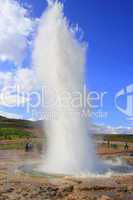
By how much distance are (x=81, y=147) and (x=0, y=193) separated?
32.3 feet

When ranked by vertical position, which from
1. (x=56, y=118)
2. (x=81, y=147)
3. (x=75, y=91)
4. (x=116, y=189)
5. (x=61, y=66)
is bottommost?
(x=116, y=189)

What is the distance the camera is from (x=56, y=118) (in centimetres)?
2362

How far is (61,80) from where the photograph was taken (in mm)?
24250

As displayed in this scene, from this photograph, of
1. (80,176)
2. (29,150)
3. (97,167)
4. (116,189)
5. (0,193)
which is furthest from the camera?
(29,150)

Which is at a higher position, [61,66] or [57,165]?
[61,66]

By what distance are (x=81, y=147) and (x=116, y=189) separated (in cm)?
787

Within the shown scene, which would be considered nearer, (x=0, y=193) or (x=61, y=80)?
(x=0, y=193)

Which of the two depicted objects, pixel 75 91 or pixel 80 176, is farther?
pixel 75 91

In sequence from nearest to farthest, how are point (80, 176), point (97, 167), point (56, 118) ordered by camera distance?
point (80, 176) < point (97, 167) < point (56, 118)

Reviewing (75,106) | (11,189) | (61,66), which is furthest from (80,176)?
(61,66)

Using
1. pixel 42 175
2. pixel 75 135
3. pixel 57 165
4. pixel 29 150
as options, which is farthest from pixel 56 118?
pixel 29 150

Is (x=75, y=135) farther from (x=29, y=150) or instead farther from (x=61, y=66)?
(x=29, y=150)

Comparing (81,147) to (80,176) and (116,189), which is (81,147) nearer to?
(80,176)

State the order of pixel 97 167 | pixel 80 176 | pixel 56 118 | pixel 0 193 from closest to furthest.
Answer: pixel 0 193
pixel 80 176
pixel 97 167
pixel 56 118
